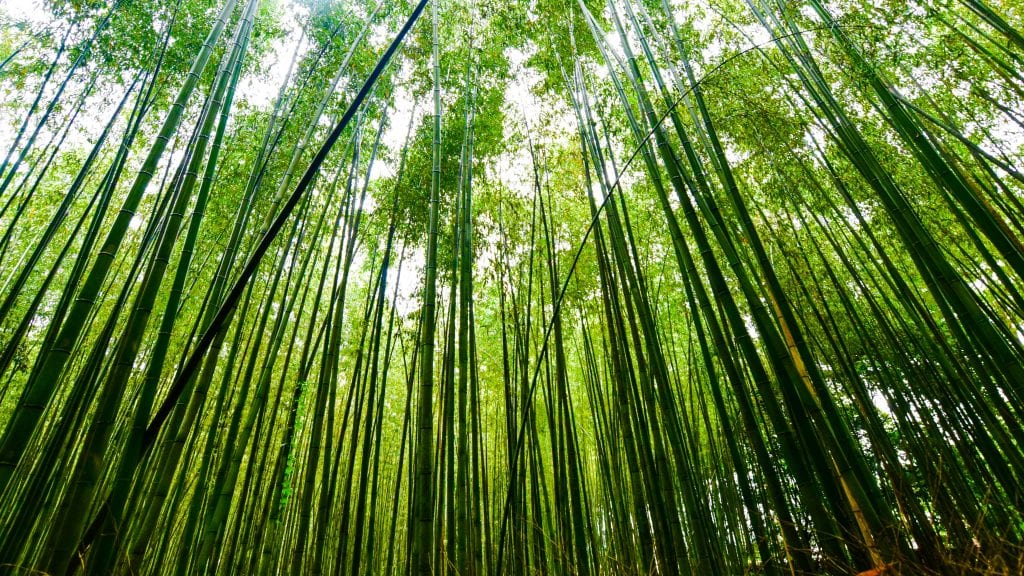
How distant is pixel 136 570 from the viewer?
4.57ft

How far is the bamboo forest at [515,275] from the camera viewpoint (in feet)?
4.73

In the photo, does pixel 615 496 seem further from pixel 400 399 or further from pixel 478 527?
pixel 400 399

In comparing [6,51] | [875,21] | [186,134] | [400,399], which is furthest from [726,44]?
[6,51]

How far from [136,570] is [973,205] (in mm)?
3029

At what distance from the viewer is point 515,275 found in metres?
4.51

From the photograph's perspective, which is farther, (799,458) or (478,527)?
(478,527)

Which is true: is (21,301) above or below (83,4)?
below

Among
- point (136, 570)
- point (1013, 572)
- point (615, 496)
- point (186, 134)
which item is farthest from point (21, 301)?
point (1013, 572)

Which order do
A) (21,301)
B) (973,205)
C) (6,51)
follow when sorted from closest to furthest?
(973,205) → (6,51) → (21,301)

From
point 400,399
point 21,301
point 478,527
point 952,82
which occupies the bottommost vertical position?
point 478,527

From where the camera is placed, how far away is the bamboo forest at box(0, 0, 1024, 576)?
1441mm

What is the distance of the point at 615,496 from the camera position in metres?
2.89

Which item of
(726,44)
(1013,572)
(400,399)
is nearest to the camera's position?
(1013,572)

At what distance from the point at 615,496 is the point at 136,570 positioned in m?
2.31
